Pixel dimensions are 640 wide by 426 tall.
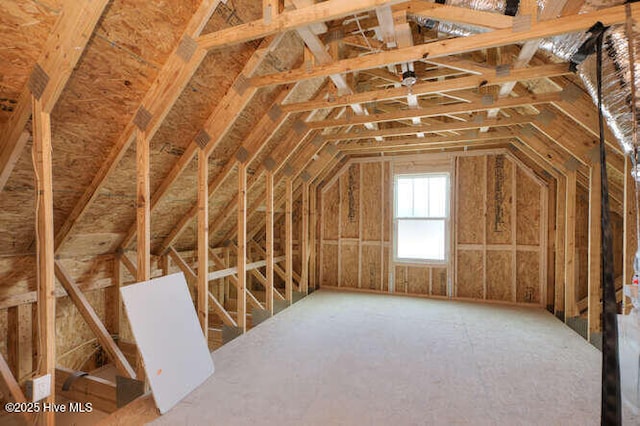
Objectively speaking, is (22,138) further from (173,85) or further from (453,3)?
(453,3)

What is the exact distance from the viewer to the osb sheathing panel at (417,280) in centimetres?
584

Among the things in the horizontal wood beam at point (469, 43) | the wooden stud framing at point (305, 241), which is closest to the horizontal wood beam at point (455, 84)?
the horizontal wood beam at point (469, 43)

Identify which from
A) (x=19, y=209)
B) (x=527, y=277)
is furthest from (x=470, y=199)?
(x=19, y=209)

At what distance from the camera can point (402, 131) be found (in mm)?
4262

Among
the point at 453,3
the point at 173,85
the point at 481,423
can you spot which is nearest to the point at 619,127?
the point at 453,3

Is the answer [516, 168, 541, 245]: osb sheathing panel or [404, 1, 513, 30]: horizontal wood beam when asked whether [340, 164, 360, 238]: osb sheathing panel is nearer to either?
[516, 168, 541, 245]: osb sheathing panel

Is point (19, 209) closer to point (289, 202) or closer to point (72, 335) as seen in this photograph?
point (72, 335)

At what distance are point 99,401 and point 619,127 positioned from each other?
14.2 feet

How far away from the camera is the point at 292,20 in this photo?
195cm

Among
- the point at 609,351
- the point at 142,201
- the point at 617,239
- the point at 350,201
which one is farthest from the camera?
the point at 350,201

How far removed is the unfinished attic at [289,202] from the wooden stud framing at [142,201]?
0.6 inches

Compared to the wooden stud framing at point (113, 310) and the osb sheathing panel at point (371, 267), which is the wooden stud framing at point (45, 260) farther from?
the osb sheathing panel at point (371, 267)

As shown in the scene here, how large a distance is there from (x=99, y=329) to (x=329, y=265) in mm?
4261

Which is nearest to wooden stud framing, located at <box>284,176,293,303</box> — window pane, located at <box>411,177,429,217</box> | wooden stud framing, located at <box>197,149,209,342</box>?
wooden stud framing, located at <box>197,149,209,342</box>
